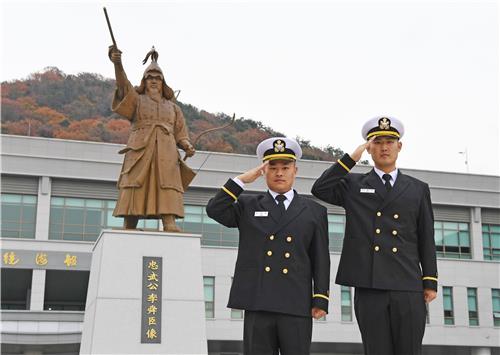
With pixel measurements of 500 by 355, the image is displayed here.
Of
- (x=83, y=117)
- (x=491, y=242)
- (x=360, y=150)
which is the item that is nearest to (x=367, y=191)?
(x=360, y=150)

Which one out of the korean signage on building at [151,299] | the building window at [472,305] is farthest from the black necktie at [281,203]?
the building window at [472,305]

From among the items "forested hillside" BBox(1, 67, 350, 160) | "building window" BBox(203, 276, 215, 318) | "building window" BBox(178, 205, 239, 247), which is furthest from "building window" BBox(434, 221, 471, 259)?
"forested hillside" BBox(1, 67, 350, 160)

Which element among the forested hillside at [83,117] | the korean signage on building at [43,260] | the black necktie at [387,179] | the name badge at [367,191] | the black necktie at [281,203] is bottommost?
the black necktie at [281,203]

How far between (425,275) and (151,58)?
5.31 metres

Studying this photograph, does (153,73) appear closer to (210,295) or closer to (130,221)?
(130,221)

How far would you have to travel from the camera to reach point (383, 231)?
163 inches

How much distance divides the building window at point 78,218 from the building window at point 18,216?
0.54m

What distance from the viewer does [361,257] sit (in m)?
4.14

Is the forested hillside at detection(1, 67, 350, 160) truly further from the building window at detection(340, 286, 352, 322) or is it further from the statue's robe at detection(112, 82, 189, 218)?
the statue's robe at detection(112, 82, 189, 218)

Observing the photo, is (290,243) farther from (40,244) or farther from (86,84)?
(86,84)

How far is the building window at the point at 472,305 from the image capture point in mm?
23703

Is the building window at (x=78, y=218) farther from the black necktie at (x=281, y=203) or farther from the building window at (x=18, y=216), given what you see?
the black necktie at (x=281, y=203)

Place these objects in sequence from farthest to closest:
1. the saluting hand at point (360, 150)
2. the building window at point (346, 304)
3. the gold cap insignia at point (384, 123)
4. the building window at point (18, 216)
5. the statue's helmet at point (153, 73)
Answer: the building window at point (346, 304), the building window at point (18, 216), the statue's helmet at point (153, 73), the gold cap insignia at point (384, 123), the saluting hand at point (360, 150)

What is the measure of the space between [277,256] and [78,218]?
57.6ft
